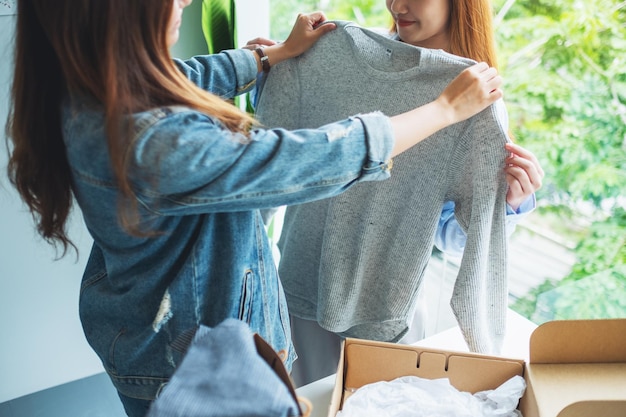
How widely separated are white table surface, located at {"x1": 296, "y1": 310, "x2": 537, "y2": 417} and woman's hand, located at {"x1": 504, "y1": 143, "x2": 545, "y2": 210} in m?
0.35

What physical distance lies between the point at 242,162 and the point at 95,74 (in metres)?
0.22

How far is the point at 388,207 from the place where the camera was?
1.12 m

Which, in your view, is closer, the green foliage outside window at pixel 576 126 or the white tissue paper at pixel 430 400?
the white tissue paper at pixel 430 400

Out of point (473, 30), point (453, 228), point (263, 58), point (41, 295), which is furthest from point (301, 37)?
point (41, 295)

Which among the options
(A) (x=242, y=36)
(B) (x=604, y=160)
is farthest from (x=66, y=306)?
(B) (x=604, y=160)

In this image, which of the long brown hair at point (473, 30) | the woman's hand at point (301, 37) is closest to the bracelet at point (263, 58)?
the woman's hand at point (301, 37)

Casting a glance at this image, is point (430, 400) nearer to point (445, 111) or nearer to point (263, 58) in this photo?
point (445, 111)

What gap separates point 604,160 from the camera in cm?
181

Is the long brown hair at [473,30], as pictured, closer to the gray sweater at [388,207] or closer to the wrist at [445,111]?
the gray sweater at [388,207]

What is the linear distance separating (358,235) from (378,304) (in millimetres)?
160

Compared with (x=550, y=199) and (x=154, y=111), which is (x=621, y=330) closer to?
(x=154, y=111)

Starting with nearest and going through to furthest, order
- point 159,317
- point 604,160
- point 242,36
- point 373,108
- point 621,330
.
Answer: point 159,317 → point 621,330 → point 373,108 → point 604,160 → point 242,36

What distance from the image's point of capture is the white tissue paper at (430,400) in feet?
3.08

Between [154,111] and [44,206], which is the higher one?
[154,111]
